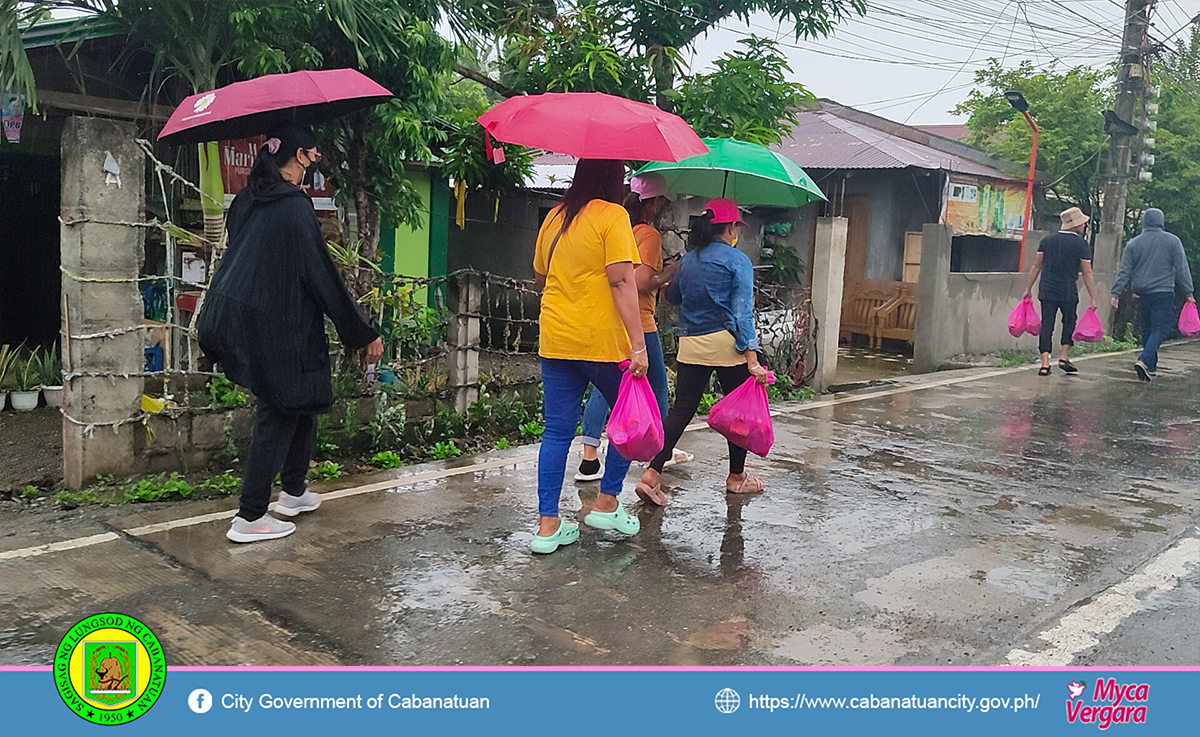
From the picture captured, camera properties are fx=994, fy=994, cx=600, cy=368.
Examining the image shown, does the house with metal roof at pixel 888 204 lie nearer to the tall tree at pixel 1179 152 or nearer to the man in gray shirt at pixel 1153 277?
the tall tree at pixel 1179 152

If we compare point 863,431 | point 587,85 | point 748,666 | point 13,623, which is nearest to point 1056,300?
point 863,431

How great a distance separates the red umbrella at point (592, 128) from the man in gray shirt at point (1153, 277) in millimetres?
8540

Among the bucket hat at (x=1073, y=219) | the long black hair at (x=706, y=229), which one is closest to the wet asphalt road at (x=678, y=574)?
the long black hair at (x=706, y=229)

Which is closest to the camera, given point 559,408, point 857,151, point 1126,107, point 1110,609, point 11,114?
point 1110,609

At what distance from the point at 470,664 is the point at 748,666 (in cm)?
95

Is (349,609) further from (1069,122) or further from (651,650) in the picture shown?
(1069,122)

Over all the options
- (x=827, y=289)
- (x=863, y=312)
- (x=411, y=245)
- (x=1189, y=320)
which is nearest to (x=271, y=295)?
(x=827, y=289)

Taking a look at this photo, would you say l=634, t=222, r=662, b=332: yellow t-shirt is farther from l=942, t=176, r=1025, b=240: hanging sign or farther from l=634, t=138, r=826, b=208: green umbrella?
l=942, t=176, r=1025, b=240: hanging sign

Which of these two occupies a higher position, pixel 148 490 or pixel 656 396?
pixel 656 396

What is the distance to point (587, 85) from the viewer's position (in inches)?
303

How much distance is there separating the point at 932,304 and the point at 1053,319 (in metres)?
1.28

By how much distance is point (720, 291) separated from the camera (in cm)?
527

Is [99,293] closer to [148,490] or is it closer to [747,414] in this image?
[148,490]
